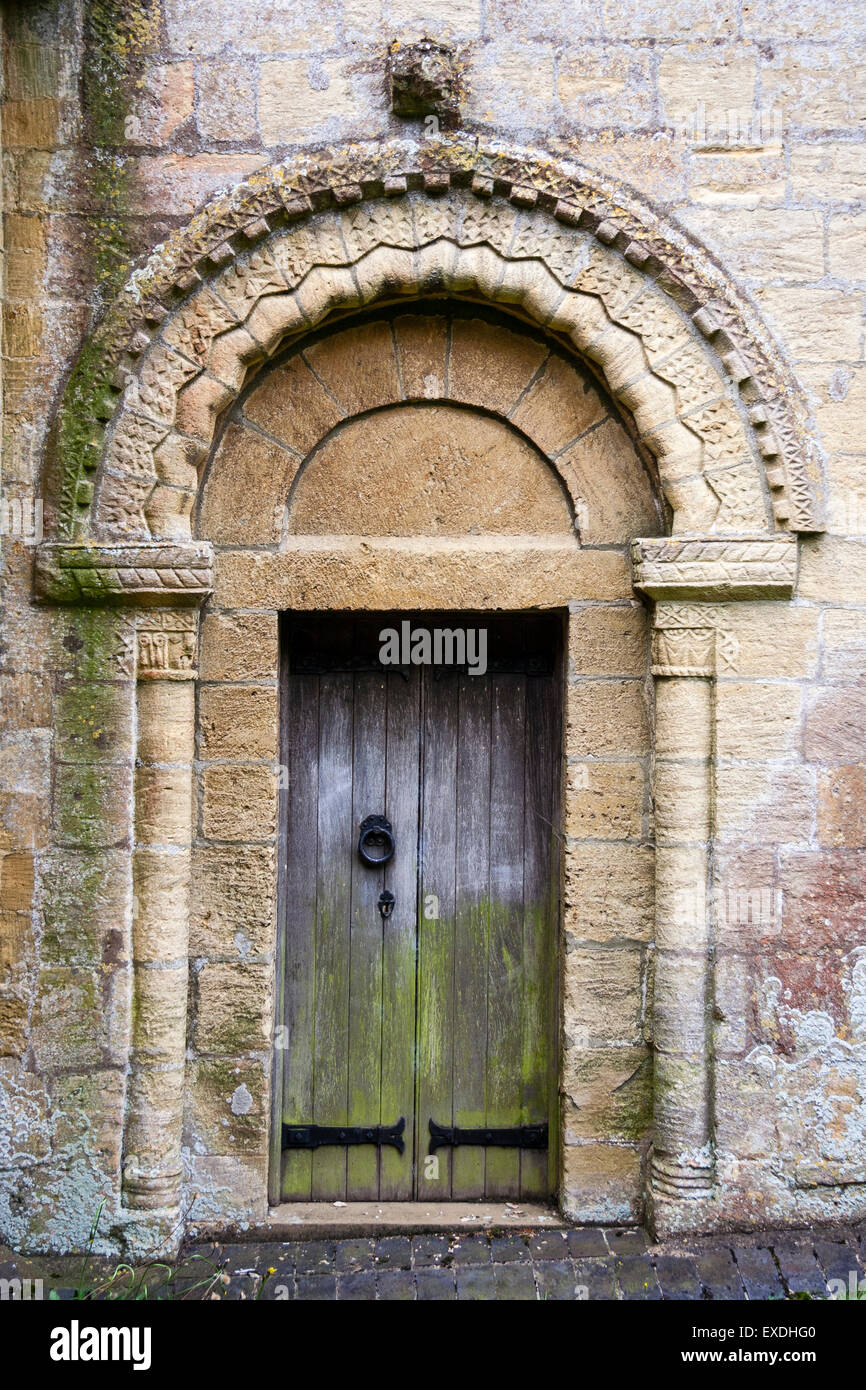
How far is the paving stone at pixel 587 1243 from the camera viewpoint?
330 cm

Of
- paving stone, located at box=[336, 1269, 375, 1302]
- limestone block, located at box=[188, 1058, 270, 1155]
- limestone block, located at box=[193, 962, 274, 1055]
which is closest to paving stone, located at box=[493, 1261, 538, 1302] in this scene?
paving stone, located at box=[336, 1269, 375, 1302]

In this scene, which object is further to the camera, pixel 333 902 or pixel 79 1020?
pixel 333 902

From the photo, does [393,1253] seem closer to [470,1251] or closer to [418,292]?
[470,1251]

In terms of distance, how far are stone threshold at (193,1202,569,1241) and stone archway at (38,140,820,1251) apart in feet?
1.31

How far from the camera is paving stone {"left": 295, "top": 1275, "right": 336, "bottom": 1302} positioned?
3.14 meters

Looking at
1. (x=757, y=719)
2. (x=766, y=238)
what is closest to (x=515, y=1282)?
(x=757, y=719)

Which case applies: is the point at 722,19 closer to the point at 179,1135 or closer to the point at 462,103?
the point at 462,103

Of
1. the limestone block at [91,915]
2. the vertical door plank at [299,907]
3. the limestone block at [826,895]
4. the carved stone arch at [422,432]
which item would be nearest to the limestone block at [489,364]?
the carved stone arch at [422,432]

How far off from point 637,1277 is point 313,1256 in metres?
1.07

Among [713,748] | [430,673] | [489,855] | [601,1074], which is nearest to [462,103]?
[430,673]

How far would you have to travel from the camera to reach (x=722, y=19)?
333 centimetres

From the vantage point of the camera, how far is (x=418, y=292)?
3385 millimetres

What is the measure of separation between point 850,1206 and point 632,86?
12.6 ft

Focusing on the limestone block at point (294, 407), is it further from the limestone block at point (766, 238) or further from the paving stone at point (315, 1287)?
the paving stone at point (315, 1287)
